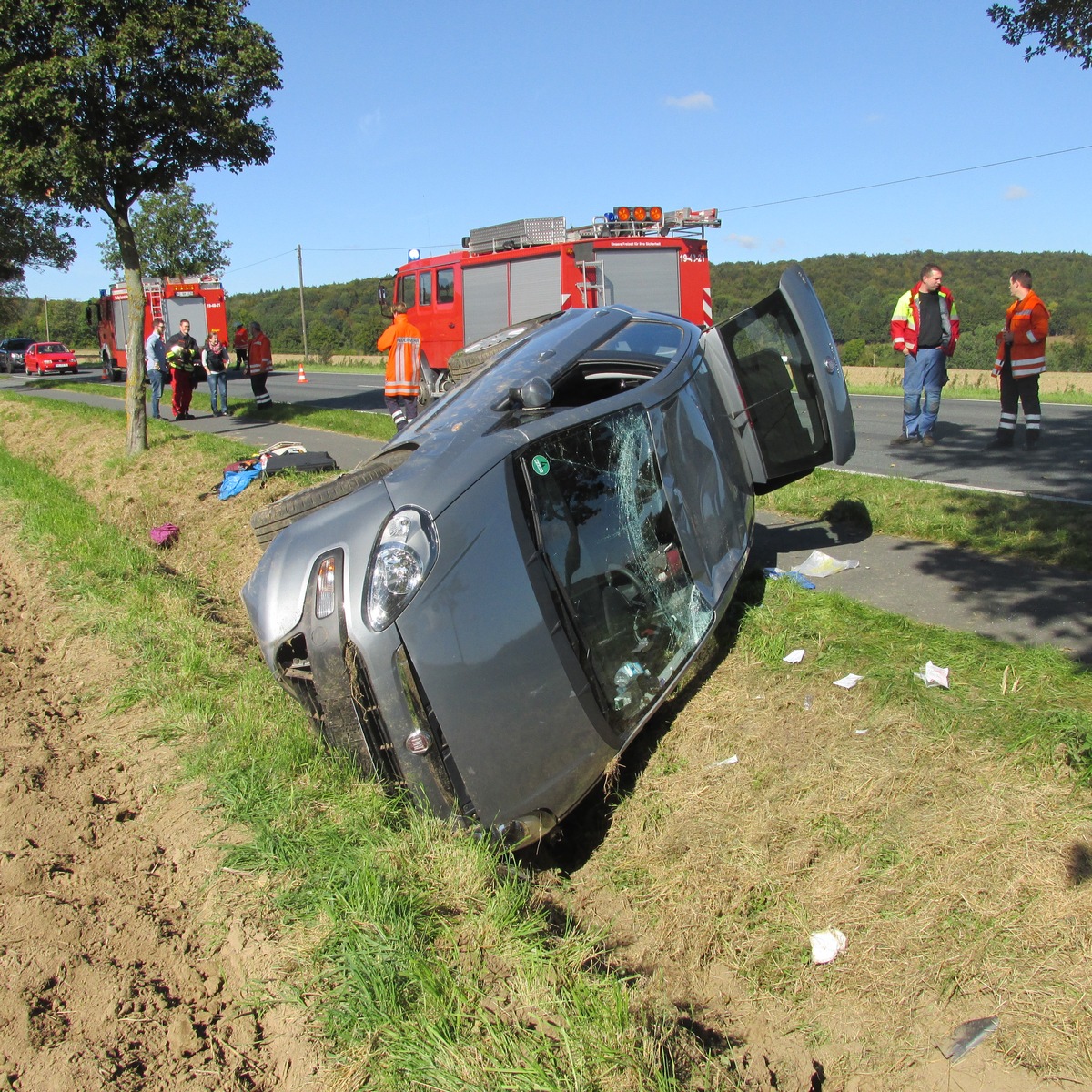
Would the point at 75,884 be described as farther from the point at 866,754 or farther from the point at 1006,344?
the point at 1006,344

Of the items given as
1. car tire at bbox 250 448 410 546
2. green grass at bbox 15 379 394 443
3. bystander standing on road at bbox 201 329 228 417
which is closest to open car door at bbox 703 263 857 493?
car tire at bbox 250 448 410 546

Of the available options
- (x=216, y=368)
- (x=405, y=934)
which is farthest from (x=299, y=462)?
(x=216, y=368)

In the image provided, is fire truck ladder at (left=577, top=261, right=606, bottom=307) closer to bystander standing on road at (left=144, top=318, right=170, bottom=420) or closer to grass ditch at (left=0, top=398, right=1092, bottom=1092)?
bystander standing on road at (left=144, top=318, right=170, bottom=420)

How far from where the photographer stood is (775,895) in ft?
11.8

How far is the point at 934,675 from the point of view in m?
4.53

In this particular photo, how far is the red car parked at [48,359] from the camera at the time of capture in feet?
135

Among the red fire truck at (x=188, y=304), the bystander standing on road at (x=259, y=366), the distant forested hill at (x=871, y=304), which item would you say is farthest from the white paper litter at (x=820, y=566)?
the red fire truck at (x=188, y=304)

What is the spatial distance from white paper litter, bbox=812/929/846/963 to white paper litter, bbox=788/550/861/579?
321 cm

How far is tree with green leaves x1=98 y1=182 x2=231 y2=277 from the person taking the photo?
42.4 meters

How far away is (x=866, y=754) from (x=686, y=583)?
40.3 inches

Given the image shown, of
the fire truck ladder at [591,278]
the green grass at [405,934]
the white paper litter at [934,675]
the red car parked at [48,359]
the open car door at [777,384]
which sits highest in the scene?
the fire truck ladder at [591,278]

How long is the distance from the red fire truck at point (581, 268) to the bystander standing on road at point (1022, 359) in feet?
27.4

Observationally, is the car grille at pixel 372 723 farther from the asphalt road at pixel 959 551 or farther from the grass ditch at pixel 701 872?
the asphalt road at pixel 959 551

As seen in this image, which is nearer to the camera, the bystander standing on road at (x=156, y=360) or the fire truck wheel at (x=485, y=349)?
the fire truck wheel at (x=485, y=349)
